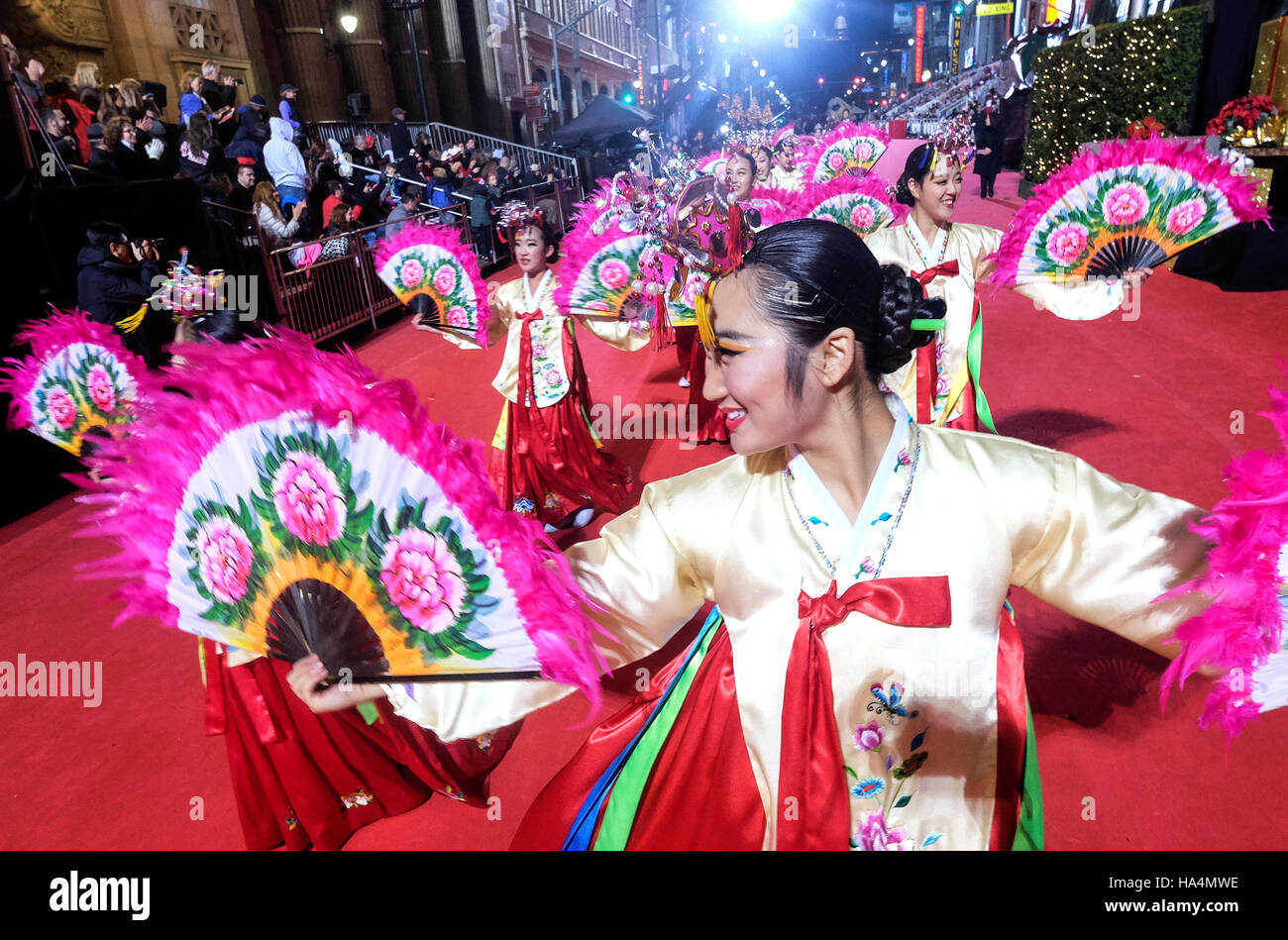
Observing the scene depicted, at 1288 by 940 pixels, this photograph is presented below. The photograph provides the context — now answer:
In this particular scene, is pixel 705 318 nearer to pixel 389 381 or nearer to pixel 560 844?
pixel 389 381

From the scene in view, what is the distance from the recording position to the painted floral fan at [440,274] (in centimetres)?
374

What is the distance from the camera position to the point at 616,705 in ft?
8.48

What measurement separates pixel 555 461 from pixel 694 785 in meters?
2.79

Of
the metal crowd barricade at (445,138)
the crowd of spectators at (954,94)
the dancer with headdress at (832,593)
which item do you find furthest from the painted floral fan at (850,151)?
the crowd of spectators at (954,94)

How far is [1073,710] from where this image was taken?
240 centimetres

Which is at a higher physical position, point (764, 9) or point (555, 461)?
point (764, 9)

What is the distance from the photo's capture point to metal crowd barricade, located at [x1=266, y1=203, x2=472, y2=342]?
7207 millimetres

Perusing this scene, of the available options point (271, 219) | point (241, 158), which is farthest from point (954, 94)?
point (271, 219)

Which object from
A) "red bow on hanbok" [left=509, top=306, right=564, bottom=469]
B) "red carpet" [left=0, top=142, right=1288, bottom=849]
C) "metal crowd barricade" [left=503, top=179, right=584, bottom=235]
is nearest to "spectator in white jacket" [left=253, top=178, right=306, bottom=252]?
"red carpet" [left=0, top=142, right=1288, bottom=849]

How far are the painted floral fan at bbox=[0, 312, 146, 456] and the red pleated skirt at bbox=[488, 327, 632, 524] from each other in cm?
176

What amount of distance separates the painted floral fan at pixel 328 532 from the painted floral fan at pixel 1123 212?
111 inches

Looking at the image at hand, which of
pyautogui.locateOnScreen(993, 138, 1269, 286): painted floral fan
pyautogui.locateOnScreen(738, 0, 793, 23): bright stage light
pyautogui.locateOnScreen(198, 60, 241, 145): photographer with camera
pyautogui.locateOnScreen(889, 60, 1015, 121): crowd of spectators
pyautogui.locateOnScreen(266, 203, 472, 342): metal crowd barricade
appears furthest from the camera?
pyautogui.locateOnScreen(738, 0, 793, 23): bright stage light

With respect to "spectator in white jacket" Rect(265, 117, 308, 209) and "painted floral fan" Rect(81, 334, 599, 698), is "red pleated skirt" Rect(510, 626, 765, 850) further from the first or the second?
"spectator in white jacket" Rect(265, 117, 308, 209)

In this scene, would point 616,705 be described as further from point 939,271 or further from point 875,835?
point 939,271
